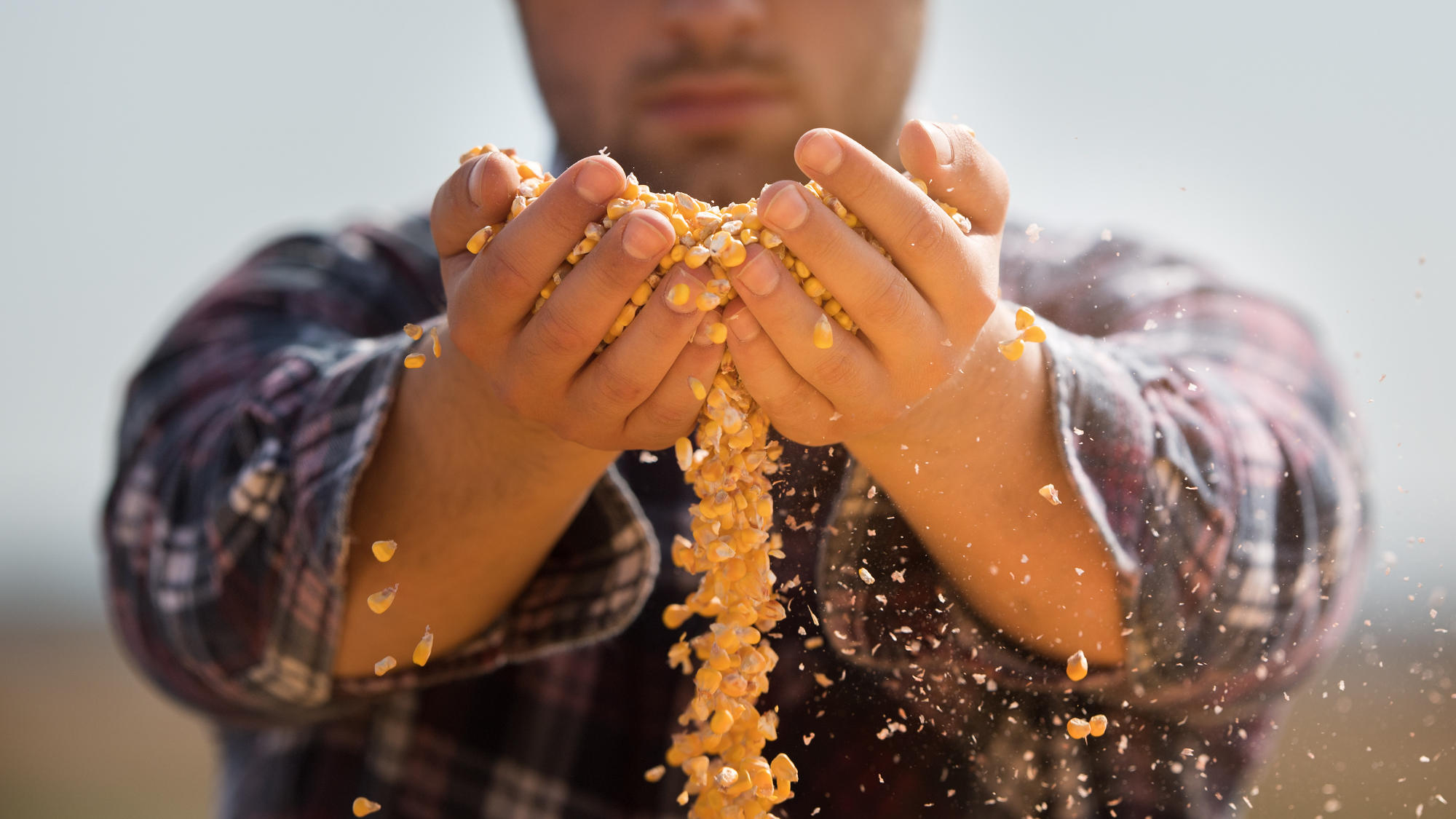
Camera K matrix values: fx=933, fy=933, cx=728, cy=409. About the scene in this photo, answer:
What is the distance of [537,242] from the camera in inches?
16.4

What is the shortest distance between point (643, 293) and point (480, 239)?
87 millimetres

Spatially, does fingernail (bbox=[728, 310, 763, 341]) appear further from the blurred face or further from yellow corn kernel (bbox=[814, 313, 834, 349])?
the blurred face

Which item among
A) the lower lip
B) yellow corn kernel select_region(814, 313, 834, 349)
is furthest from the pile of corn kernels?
the lower lip

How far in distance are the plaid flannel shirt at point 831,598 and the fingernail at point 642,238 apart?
14cm

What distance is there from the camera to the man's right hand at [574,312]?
405 millimetres

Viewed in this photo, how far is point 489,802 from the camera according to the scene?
796 millimetres

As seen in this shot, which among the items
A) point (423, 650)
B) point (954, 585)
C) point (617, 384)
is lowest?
point (423, 650)

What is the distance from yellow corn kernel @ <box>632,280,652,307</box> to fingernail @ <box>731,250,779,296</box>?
0.15 feet

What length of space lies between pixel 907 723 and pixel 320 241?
804 millimetres

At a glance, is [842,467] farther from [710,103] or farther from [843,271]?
[710,103]

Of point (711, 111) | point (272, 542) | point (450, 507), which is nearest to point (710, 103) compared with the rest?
point (711, 111)

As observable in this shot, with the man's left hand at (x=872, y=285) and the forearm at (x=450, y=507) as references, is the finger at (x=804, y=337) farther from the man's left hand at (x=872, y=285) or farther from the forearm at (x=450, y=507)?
the forearm at (x=450, y=507)

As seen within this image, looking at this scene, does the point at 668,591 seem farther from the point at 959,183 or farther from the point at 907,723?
the point at 959,183

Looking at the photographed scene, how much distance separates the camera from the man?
43 centimetres
